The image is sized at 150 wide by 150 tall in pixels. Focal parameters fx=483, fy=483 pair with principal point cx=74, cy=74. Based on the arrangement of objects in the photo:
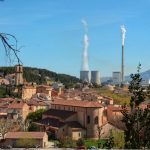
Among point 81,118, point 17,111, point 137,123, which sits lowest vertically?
point 81,118

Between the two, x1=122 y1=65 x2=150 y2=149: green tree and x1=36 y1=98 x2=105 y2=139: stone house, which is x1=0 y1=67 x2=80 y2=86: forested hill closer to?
x1=36 y1=98 x2=105 y2=139: stone house

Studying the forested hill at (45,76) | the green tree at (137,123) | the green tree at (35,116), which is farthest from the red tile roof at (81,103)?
the forested hill at (45,76)

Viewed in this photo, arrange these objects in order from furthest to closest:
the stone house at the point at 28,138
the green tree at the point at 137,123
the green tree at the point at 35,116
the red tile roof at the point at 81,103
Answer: the green tree at the point at 35,116 → the red tile roof at the point at 81,103 → the stone house at the point at 28,138 → the green tree at the point at 137,123

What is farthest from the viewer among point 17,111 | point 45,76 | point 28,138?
point 45,76

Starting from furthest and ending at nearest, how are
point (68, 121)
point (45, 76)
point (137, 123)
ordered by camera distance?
1. point (45, 76)
2. point (68, 121)
3. point (137, 123)

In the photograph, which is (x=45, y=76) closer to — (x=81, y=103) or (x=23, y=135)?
(x=81, y=103)

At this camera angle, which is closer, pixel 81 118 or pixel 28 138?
pixel 28 138

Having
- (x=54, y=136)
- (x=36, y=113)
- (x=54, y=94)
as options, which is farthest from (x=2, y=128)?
(x=54, y=94)

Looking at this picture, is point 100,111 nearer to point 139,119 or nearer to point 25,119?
point 25,119

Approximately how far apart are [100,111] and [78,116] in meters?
3.10

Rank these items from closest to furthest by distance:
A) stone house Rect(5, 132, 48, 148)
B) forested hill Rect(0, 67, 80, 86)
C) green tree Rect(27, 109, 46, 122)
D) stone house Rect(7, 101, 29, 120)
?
1. stone house Rect(5, 132, 48, 148)
2. stone house Rect(7, 101, 29, 120)
3. green tree Rect(27, 109, 46, 122)
4. forested hill Rect(0, 67, 80, 86)

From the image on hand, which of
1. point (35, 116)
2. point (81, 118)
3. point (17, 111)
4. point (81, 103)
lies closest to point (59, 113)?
point (81, 103)

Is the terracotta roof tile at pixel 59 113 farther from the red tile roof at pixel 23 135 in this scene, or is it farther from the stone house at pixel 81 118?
the red tile roof at pixel 23 135

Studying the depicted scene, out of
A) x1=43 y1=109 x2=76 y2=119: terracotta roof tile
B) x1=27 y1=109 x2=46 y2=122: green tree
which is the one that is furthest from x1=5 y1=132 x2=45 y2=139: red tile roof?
x1=27 y1=109 x2=46 y2=122: green tree
